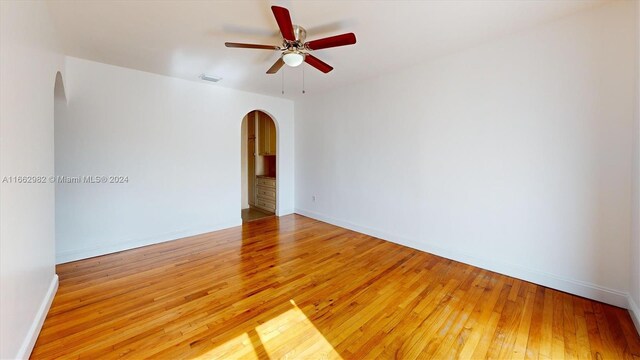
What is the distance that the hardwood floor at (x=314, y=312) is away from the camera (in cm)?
172

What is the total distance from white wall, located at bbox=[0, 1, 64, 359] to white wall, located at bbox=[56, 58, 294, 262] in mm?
1099

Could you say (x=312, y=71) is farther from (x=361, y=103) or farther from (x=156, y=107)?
(x=156, y=107)

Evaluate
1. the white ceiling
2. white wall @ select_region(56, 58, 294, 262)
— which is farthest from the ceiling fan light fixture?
white wall @ select_region(56, 58, 294, 262)

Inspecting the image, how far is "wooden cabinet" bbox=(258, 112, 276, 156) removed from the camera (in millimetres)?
5891

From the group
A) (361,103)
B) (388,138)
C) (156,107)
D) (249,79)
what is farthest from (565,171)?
(156,107)

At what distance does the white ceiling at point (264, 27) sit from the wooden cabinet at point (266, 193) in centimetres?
287

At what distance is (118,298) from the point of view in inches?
91.4

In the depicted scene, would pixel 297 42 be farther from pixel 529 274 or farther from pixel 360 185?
pixel 529 274

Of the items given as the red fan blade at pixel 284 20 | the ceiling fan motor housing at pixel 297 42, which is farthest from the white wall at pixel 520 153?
the red fan blade at pixel 284 20

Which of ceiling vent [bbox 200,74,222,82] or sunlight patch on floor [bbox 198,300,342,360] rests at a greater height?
ceiling vent [bbox 200,74,222,82]

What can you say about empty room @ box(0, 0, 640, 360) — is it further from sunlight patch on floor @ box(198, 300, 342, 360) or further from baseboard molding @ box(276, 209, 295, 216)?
baseboard molding @ box(276, 209, 295, 216)

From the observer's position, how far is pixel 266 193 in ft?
19.4

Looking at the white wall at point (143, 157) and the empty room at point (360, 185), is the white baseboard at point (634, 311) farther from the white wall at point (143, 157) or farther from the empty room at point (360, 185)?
the white wall at point (143, 157)

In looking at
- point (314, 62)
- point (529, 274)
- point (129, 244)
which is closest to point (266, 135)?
point (129, 244)
